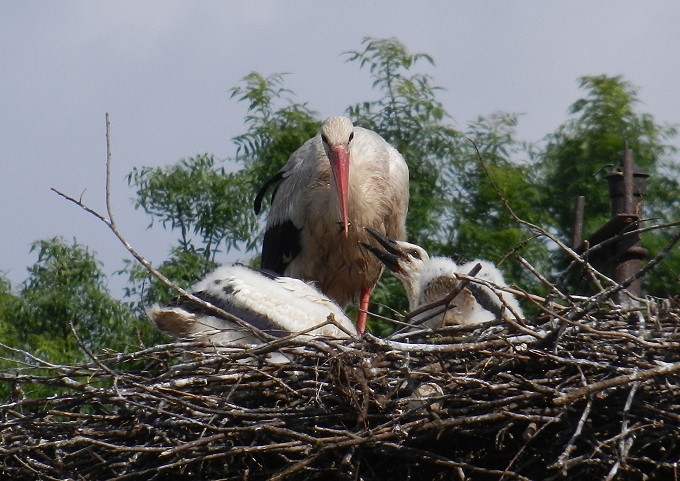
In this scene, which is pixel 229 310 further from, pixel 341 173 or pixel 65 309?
pixel 65 309

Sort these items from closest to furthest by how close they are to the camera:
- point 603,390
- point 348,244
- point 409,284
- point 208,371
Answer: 1. point 603,390
2. point 208,371
3. point 409,284
4. point 348,244

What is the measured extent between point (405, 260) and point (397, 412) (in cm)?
195

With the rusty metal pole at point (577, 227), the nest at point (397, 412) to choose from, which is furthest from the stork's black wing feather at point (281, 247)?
the nest at point (397, 412)

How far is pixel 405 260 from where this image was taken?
5.83 m

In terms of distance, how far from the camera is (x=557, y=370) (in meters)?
3.95

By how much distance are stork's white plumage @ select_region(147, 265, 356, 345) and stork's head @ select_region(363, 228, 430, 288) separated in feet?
2.12

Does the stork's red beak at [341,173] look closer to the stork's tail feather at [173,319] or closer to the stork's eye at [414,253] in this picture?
the stork's eye at [414,253]

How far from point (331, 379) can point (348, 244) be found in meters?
2.87

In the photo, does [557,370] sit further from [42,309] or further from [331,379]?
[42,309]

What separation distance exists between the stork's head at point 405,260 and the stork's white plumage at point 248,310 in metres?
0.65

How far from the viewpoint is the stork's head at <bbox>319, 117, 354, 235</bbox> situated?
6340 millimetres

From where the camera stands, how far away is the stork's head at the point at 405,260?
18.9 ft

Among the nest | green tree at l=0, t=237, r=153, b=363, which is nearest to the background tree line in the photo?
green tree at l=0, t=237, r=153, b=363

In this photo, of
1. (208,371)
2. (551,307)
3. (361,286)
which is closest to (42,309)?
(361,286)
